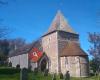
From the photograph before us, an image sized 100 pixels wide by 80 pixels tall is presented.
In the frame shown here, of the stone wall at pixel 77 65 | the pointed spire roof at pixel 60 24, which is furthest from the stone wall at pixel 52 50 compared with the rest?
the stone wall at pixel 77 65

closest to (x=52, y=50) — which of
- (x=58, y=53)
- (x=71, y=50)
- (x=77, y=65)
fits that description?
(x=58, y=53)

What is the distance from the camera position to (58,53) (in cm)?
5494

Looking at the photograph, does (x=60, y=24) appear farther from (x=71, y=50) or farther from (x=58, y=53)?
(x=71, y=50)

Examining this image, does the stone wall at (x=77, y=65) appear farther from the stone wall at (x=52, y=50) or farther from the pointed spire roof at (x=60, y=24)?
the pointed spire roof at (x=60, y=24)

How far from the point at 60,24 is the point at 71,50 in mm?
8799

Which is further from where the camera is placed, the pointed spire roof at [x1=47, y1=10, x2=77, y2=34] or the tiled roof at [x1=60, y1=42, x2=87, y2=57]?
the pointed spire roof at [x1=47, y1=10, x2=77, y2=34]

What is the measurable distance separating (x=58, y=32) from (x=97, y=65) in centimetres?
1243

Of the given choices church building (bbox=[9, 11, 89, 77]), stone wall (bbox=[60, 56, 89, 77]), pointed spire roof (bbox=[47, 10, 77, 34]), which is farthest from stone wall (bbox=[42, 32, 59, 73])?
stone wall (bbox=[60, 56, 89, 77])

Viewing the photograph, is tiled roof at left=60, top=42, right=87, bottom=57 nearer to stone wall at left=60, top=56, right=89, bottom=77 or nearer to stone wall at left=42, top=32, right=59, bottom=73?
stone wall at left=60, top=56, right=89, bottom=77

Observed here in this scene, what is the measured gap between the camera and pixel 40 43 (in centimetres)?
6556

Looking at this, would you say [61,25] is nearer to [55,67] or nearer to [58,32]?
[58,32]

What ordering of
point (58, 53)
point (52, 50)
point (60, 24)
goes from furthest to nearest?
point (60, 24) → point (52, 50) → point (58, 53)

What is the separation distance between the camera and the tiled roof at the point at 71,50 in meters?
51.3

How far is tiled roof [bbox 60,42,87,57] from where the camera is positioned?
5134cm
